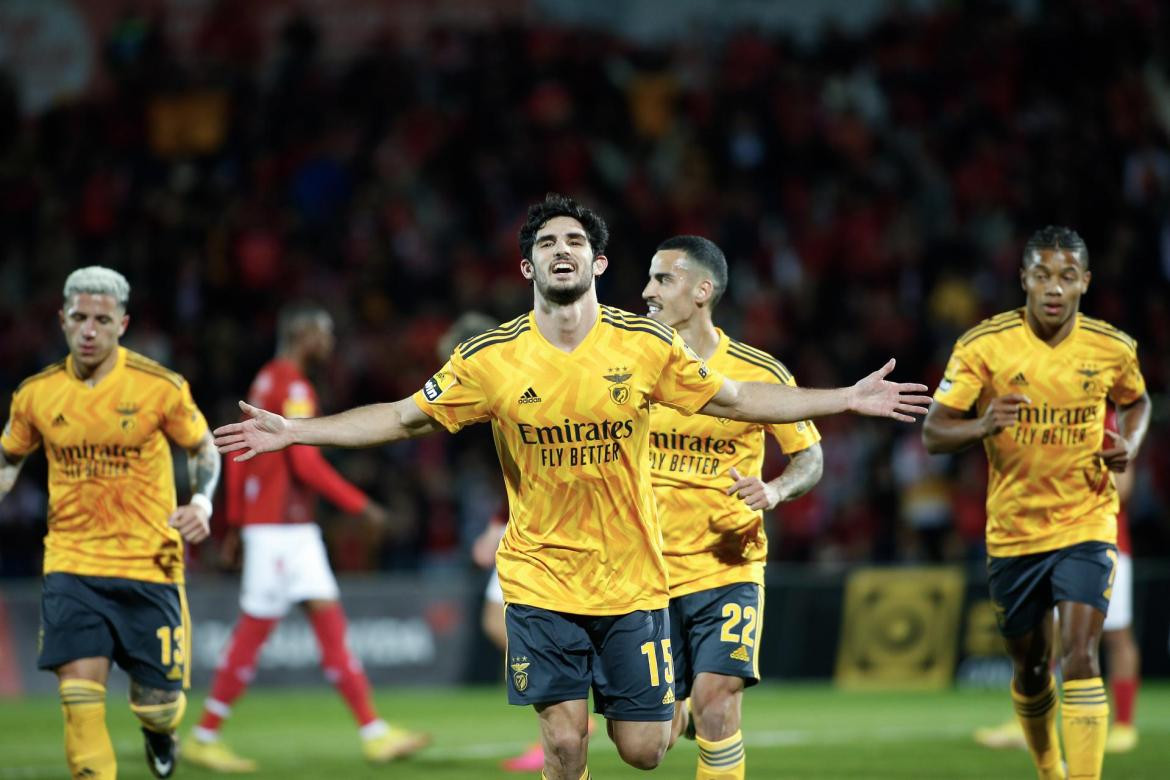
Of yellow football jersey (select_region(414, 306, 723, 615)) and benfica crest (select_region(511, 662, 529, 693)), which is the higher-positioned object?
yellow football jersey (select_region(414, 306, 723, 615))

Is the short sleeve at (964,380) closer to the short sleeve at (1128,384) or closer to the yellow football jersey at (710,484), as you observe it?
the short sleeve at (1128,384)

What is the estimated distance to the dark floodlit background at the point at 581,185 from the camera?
1844 cm

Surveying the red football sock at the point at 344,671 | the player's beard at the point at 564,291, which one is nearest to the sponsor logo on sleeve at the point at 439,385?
the player's beard at the point at 564,291

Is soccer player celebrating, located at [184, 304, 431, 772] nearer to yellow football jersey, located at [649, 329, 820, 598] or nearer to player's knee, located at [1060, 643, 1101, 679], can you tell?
yellow football jersey, located at [649, 329, 820, 598]

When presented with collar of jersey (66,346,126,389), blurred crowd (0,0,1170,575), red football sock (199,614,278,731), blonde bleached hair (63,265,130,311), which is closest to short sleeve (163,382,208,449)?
collar of jersey (66,346,126,389)

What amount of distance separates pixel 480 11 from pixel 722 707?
1827cm

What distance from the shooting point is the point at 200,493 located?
867cm

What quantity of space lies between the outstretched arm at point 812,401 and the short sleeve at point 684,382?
4 cm

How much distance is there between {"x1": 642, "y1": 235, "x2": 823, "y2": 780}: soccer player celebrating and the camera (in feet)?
25.3

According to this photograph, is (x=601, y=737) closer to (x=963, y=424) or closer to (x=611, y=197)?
(x=963, y=424)

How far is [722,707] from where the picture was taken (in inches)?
300

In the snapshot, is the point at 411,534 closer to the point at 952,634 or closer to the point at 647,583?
the point at 952,634

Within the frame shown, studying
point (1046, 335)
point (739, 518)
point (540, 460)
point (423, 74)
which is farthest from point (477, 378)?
point (423, 74)

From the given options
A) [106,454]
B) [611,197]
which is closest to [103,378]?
[106,454]
